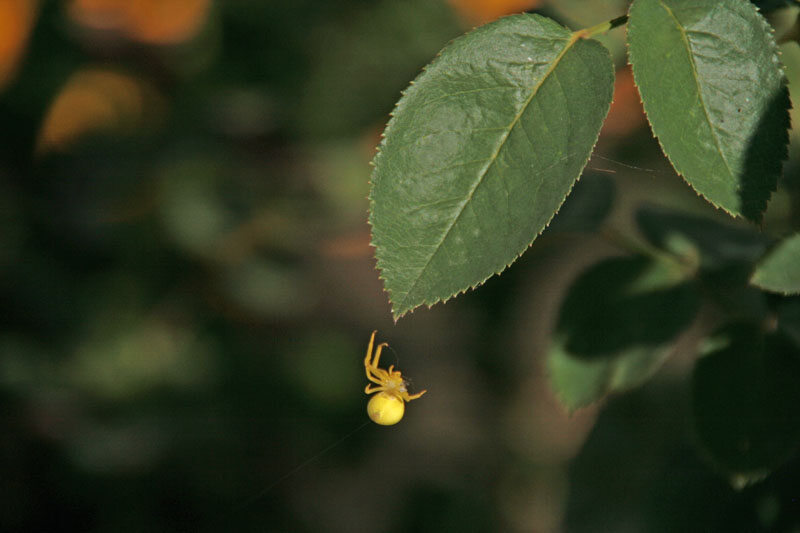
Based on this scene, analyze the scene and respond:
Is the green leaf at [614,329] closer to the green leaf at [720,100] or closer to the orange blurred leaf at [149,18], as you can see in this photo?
the green leaf at [720,100]

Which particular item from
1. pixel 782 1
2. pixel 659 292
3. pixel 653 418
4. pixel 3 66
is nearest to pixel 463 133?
pixel 782 1

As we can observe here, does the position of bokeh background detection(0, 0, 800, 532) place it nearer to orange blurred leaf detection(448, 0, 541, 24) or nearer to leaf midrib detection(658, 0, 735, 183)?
orange blurred leaf detection(448, 0, 541, 24)

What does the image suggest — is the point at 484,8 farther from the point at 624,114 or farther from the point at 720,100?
the point at 720,100

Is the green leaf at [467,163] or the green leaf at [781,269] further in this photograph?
the green leaf at [781,269]

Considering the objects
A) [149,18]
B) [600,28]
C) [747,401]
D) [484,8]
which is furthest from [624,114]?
[149,18]

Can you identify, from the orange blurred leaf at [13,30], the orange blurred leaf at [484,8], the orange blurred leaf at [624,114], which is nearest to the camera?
the orange blurred leaf at [624,114]

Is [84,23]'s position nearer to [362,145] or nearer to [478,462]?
[362,145]

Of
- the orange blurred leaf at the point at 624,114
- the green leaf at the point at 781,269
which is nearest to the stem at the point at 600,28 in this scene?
the green leaf at the point at 781,269

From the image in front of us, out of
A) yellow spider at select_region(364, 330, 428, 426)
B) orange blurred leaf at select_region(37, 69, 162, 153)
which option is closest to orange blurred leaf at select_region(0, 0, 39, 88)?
orange blurred leaf at select_region(37, 69, 162, 153)
